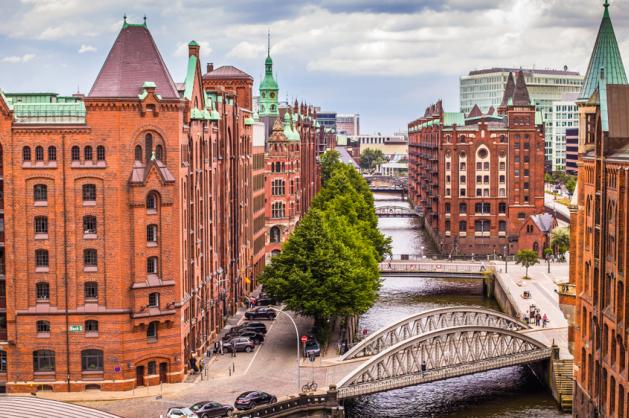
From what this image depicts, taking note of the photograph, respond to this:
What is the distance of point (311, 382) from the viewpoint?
81.0m

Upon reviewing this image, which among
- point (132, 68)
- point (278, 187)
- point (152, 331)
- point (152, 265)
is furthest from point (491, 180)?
point (132, 68)

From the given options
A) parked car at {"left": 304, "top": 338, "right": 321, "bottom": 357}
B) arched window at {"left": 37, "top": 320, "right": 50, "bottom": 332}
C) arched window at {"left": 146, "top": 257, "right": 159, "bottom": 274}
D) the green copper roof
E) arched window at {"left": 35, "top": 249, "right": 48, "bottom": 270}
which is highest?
the green copper roof

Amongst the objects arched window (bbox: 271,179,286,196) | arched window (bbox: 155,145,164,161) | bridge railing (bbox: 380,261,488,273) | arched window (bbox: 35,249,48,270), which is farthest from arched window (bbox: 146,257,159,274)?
arched window (bbox: 271,179,286,196)

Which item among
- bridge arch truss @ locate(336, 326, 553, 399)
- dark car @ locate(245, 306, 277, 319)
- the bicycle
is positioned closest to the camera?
the bicycle

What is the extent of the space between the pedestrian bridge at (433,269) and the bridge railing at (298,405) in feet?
223

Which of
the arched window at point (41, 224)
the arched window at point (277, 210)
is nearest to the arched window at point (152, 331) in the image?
the arched window at point (41, 224)

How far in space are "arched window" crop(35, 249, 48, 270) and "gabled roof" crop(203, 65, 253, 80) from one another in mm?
55569

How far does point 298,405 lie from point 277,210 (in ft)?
252

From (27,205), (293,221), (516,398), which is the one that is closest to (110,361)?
(27,205)

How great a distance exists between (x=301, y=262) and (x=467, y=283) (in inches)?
2230

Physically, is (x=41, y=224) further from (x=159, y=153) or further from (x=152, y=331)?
(x=152, y=331)

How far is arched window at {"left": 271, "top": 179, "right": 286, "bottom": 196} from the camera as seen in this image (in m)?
151

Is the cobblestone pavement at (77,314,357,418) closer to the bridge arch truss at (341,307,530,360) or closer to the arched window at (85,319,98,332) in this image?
the bridge arch truss at (341,307,530,360)

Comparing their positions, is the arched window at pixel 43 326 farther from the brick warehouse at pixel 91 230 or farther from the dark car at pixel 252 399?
the dark car at pixel 252 399
